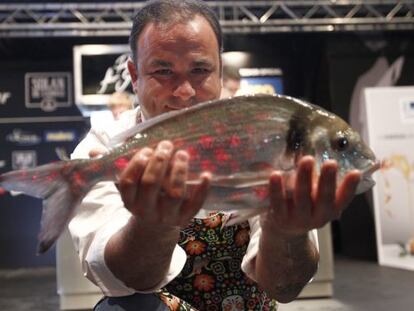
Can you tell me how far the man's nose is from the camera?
3.72ft

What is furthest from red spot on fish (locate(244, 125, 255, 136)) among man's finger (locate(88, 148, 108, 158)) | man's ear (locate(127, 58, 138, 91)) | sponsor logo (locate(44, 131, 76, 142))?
sponsor logo (locate(44, 131, 76, 142))

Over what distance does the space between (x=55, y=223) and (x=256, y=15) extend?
16.5 feet

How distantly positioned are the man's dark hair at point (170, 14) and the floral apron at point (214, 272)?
478 millimetres

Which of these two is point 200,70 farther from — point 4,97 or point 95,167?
point 4,97

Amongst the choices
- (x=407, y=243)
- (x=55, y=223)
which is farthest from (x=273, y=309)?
(x=407, y=243)

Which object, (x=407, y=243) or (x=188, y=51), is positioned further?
(x=407, y=243)

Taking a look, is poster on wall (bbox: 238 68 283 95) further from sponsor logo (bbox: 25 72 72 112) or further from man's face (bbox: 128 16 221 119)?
man's face (bbox: 128 16 221 119)

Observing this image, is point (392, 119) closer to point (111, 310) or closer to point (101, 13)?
point (101, 13)

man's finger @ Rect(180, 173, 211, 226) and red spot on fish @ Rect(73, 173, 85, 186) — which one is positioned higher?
red spot on fish @ Rect(73, 173, 85, 186)

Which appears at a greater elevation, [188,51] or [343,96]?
[343,96]

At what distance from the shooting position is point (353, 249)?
222 inches

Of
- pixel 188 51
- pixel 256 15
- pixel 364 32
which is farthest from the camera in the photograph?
pixel 364 32

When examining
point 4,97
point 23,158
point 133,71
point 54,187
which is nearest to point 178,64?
point 133,71

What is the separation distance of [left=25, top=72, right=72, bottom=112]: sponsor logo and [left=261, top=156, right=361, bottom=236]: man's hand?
5431 mm
